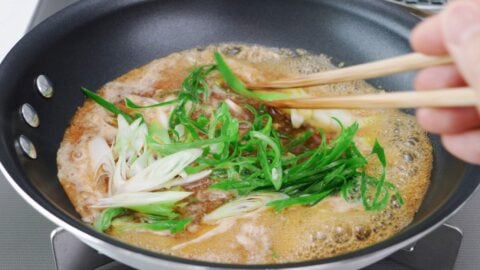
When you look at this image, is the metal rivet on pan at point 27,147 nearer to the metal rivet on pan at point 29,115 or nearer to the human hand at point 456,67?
the metal rivet on pan at point 29,115

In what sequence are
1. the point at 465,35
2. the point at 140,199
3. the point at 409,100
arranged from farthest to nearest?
the point at 140,199 → the point at 409,100 → the point at 465,35

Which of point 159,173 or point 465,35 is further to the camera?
point 159,173

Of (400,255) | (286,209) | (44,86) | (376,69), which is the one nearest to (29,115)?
(44,86)

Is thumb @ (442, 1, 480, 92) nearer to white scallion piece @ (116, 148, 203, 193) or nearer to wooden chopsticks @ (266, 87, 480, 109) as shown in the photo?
wooden chopsticks @ (266, 87, 480, 109)

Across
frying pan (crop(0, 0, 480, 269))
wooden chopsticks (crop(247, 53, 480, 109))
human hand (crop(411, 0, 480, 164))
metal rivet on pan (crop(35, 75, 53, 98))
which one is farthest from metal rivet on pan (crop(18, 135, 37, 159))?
human hand (crop(411, 0, 480, 164))

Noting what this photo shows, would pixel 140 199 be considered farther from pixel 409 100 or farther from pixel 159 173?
pixel 409 100

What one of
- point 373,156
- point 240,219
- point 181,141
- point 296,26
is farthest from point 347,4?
point 240,219
